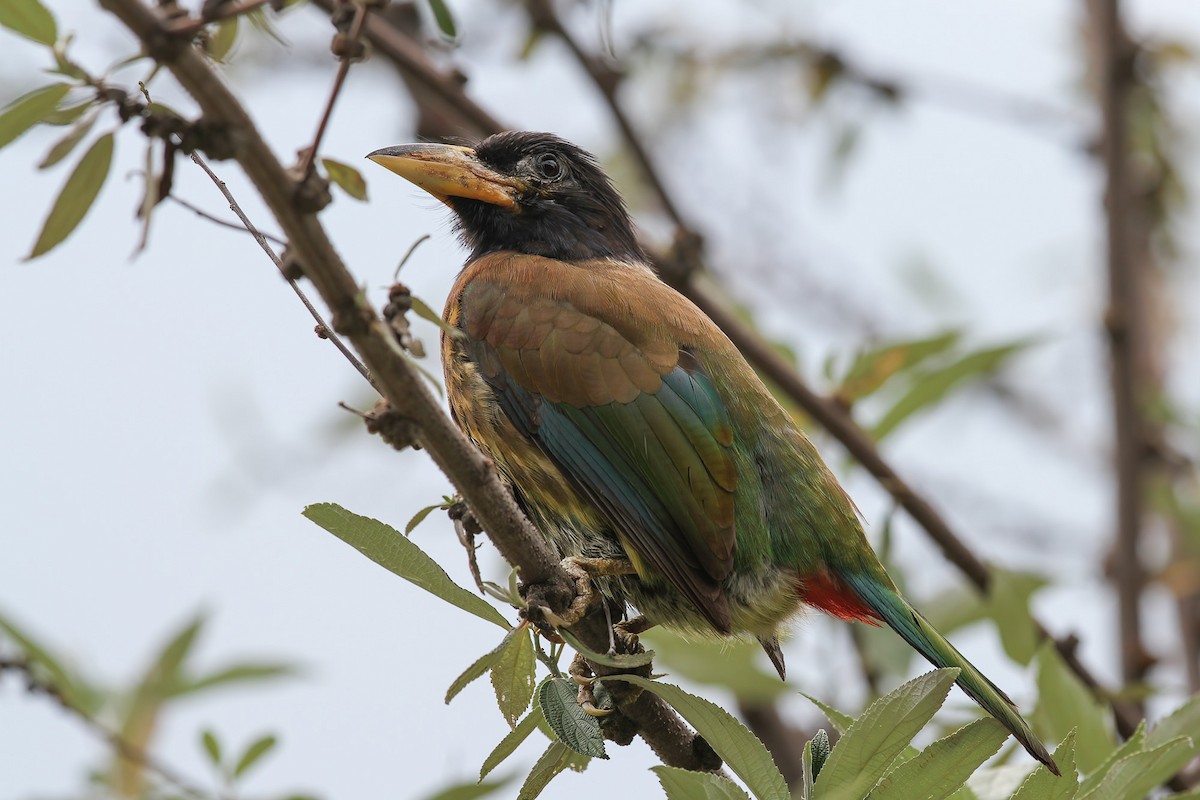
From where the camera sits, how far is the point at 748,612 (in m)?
2.68

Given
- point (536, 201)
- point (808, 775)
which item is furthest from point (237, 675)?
point (808, 775)

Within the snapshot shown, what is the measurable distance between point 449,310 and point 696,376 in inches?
24.9

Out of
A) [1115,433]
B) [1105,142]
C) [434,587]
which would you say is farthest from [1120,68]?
[434,587]

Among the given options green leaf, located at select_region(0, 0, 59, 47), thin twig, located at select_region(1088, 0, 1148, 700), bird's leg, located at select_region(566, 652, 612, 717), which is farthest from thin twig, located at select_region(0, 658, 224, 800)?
thin twig, located at select_region(1088, 0, 1148, 700)

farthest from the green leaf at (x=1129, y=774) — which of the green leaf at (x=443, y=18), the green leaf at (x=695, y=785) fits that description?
the green leaf at (x=443, y=18)

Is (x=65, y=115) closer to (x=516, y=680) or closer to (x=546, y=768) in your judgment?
(x=516, y=680)

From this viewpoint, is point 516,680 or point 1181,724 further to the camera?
point 1181,724

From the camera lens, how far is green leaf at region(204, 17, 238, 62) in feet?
5.94

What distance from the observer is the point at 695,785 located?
1784 millimetres

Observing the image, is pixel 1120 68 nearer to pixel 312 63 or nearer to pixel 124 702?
→ pixel 312 63

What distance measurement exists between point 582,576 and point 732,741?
1.71 feet

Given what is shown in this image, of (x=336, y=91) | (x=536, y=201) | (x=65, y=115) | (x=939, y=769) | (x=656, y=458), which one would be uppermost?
(x=536, y=201)

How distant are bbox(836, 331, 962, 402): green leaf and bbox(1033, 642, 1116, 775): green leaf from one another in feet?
3.20

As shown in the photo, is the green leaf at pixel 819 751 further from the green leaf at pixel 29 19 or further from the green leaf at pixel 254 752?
the green leaf at pixel 29 19
